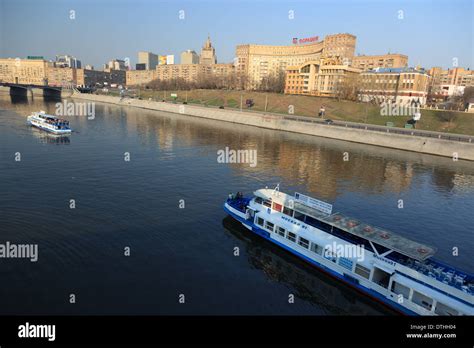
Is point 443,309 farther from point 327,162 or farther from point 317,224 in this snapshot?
point 327,162

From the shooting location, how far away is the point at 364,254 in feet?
84.8

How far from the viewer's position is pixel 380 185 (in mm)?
52812

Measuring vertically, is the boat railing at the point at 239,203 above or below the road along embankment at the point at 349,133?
below

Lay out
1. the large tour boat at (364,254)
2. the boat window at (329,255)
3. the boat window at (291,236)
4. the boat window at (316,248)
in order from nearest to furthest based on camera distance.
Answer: the large tour boat at (364,254), the boat window at (329,255), the boat window at (316,248), the boat window at (291,236)

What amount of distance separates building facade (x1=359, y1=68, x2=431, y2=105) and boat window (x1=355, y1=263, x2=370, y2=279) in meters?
123

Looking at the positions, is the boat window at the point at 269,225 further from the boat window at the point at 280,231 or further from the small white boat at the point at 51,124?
the small white boat at the point at 51,124

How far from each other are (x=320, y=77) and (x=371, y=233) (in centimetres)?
14736

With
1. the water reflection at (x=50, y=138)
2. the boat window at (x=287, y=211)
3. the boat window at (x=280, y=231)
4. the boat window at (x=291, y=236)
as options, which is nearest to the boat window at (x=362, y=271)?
the boat window at (x=291, y=236)

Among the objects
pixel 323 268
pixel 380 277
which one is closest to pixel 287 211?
pixel 323 268

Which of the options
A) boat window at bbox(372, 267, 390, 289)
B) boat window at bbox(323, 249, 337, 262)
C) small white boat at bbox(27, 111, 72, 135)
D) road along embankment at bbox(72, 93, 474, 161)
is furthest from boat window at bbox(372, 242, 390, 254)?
small white boat at bbox(27, 111, 72, 135)

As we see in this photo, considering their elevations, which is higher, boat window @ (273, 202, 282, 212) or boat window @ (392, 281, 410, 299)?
boat window @ (273, 202, 282, 212)

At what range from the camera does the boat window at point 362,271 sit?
24.8 m

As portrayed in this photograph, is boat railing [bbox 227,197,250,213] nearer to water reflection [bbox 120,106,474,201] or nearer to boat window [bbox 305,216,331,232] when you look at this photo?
boat window [bbox 305,216,331,232]

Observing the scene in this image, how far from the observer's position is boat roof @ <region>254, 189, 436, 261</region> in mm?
24094
